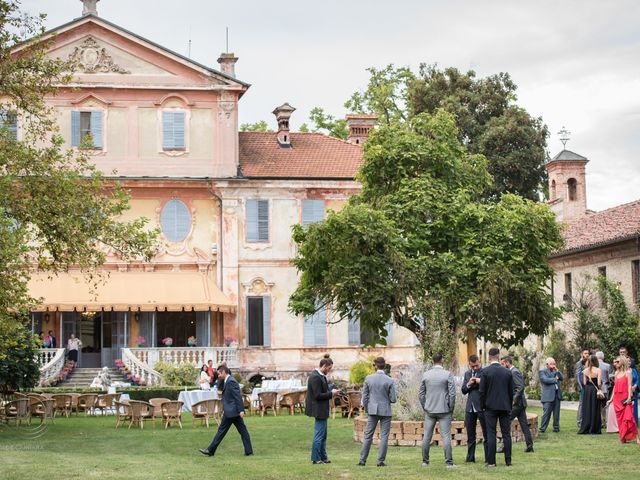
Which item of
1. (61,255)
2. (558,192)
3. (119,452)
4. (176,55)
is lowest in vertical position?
(119,452)

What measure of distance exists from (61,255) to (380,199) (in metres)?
8.61

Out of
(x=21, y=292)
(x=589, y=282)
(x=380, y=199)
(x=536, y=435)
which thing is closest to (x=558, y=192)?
(x=589, y=282)

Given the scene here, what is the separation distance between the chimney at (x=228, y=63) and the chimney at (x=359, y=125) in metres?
5.77

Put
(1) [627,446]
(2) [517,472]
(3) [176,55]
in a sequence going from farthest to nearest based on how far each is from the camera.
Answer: (3) [176,55], (1) [627,446], (2) [517,472]

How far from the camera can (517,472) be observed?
1559 centimetres

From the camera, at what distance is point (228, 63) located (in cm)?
4147

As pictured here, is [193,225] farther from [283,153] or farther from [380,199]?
[380,199]

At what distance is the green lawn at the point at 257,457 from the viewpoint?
15.8 metres

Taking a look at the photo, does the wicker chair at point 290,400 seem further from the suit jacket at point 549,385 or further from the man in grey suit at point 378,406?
the man in grey suit at point 378,406

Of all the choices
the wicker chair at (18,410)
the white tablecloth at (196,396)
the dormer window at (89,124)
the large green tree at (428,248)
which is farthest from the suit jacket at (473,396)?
the dormer window at (89,124)

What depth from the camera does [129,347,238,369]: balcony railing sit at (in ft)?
123

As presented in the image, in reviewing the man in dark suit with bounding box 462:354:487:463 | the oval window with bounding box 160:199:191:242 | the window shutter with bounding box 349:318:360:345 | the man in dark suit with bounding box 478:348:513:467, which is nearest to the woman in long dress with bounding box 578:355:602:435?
the man in dark suit with bounding box 462:354:487:463

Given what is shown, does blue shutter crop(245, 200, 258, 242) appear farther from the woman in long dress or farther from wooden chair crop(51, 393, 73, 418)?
the woman in long dress

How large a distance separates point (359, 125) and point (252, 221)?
7.34m
